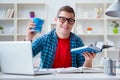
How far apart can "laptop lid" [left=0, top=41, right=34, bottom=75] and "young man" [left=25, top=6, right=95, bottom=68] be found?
71cm

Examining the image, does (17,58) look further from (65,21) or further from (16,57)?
(65,21)

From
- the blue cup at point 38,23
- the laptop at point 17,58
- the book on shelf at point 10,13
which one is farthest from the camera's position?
the book on shelf at point 10,13

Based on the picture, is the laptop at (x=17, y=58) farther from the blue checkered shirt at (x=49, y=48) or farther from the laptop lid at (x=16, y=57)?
the blue checkered shirt at (x=49, y=48)

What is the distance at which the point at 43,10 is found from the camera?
4723 mm

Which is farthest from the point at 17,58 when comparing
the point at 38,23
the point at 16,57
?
the point at 38,23

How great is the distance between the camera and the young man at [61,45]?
2131 millimetres

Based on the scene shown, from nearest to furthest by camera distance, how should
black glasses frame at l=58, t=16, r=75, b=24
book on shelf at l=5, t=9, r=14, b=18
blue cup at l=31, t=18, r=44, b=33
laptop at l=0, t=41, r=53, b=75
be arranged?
laptop at l=0, t=41, r=53, b=75, blue cup at l=31, t=18, r=44, b=33, black glasses frame at l=58, t=16, r=75, b=24, book on shelf at l=5, t=9, r=14, b=18

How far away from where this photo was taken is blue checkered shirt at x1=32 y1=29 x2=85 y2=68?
219 cm

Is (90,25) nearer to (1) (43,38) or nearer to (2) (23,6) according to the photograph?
(2) (23,6)

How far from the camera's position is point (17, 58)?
144 cm

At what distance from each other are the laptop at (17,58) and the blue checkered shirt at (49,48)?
71 cm

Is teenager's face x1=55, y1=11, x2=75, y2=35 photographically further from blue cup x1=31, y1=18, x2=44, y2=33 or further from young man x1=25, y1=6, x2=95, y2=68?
blue cup x1=31, y1=18, x2=44, y2=33

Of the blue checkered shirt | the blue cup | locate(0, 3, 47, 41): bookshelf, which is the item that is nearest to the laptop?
the blue cup

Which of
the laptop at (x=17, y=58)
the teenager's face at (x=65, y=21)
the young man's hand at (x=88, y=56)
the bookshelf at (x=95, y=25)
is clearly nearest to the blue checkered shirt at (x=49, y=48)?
the teenager's face at (x=65, y=21)
